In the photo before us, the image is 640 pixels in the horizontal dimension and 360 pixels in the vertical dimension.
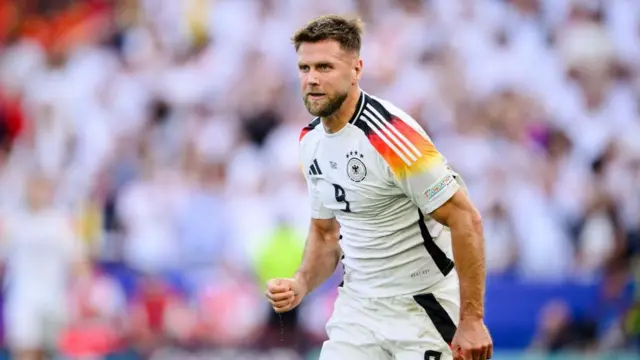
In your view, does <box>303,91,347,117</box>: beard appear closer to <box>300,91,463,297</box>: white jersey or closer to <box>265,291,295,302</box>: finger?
<box>300,91,463,297</box>: white jersey

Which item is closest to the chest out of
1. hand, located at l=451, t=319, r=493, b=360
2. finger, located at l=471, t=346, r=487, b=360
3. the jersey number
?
the jersey number

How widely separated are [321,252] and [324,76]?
3.72 feet

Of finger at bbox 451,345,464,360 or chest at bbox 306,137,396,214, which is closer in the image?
finger at bbox 451,345,464,360

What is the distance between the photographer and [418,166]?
217 inches

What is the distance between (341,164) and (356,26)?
680 millimetres

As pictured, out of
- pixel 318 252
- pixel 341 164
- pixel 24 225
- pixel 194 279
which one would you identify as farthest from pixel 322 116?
pixel 24 225

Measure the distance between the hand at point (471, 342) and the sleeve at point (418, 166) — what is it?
56 centimetres

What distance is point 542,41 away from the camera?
14516 millimetres

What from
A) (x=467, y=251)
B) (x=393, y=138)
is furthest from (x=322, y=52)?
(x=467, y=251)

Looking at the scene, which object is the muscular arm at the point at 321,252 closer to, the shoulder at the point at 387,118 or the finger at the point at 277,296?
the finger at the point at 277,296

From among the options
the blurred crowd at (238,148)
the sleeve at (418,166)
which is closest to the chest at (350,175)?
the sleeve at (418,166)

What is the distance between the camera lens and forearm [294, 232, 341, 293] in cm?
633

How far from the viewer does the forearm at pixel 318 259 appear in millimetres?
6328

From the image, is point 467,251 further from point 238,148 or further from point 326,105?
point 238,148
